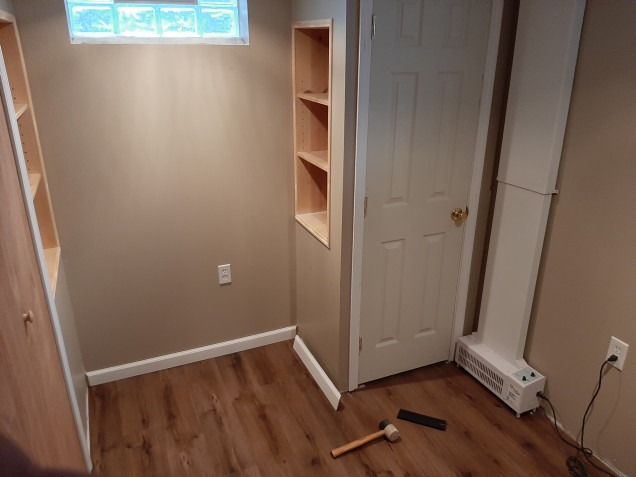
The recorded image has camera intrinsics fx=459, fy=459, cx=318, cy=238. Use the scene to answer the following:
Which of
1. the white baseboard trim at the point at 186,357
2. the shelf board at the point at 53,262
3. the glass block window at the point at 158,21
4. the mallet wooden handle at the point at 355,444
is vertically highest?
the glass block window at the point at 158,21

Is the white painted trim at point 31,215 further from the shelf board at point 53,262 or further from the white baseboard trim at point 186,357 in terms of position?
the white baseboard trim at point 186,357

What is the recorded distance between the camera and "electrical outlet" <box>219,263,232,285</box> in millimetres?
2570

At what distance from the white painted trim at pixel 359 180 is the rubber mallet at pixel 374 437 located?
13.4 inches

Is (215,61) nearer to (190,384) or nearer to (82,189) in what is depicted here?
(82,189)

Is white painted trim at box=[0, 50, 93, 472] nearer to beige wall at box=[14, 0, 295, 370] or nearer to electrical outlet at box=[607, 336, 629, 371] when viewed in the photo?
beige wall at box=[14, 0, 295, 370]

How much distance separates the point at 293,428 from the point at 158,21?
2.02 metres

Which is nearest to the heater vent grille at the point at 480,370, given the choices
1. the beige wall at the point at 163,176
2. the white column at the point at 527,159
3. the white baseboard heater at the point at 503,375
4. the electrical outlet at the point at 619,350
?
the white baseboard heater at the point at 503,375

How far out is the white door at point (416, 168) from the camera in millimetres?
1948

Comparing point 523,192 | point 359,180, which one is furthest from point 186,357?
point 523,192

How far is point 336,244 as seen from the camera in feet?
7.09

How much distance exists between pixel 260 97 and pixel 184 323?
4.29 ft

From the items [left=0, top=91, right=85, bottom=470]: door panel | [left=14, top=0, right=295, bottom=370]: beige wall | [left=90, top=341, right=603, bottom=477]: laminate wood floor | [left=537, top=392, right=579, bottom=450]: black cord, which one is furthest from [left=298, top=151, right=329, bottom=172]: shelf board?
[left=537, top=392, right=579, bottom=450]: black cord

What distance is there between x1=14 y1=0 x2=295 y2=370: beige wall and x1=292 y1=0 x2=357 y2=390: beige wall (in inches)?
8.9

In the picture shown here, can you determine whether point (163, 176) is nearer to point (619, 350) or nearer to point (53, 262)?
point (53, 262)
